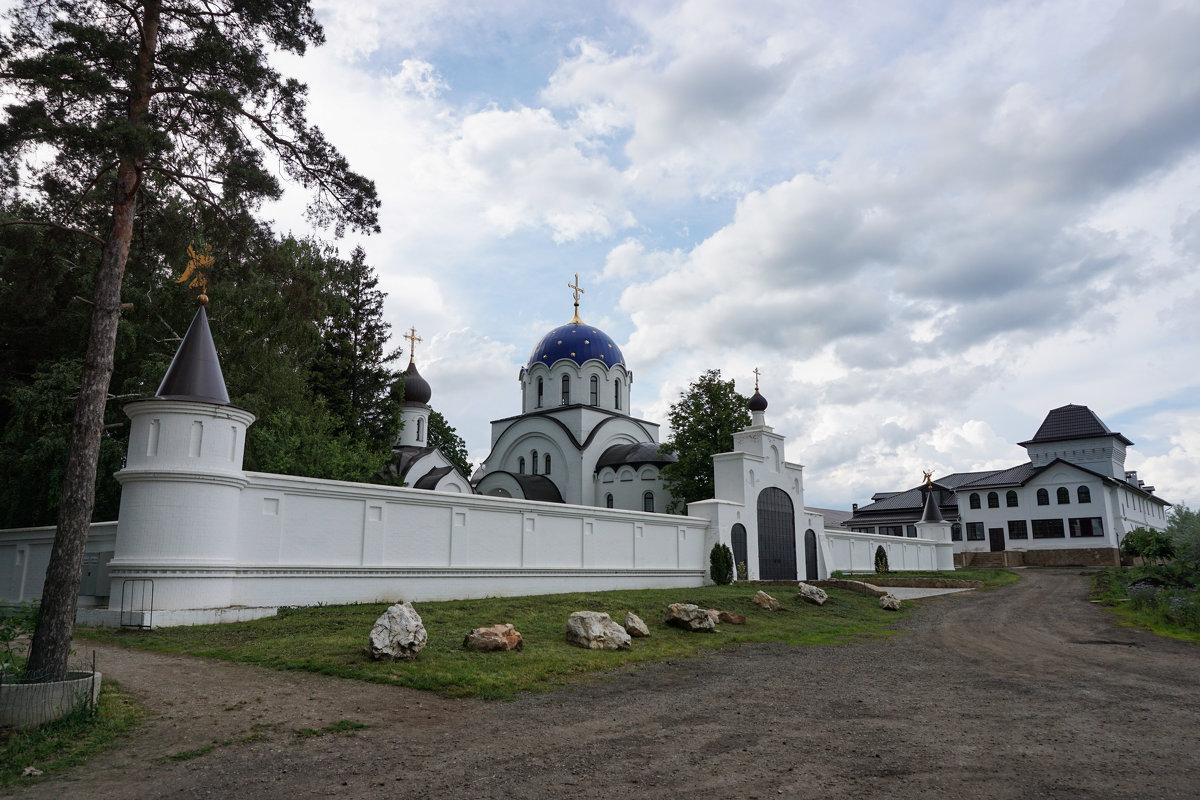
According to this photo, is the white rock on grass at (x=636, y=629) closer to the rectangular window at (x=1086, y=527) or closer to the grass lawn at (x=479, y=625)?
the grass lawn at (x=479, y=625)

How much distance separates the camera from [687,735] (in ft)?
21.5

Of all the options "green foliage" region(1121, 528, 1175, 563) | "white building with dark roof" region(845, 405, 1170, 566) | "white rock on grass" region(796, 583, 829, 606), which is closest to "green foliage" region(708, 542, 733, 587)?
"white rock on grass" region(796, 583, 829, 606)

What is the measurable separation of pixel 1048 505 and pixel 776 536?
98.4ft

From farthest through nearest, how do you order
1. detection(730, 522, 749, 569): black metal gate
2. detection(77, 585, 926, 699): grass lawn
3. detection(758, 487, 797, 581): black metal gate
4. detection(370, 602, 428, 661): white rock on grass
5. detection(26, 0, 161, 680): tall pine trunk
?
detection(758, 487, 797, 581): black metal gate < detection(730, 522, 749, 569): black metal gate < detection(370, 602, 428, 661): white rock on grass < detection(77, 585, 926, 699): grass lawn < detection(26, 0, 161, 680): tall pine trunk

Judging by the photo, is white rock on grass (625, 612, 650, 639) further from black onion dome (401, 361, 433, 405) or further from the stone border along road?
black onion dome (401, 361, 433, 405)

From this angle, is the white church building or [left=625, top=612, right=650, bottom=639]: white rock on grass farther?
the white church building

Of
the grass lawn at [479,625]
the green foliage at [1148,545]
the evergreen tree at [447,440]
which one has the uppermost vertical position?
the evergreen tree at [447,440]

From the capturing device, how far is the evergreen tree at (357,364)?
29109mm

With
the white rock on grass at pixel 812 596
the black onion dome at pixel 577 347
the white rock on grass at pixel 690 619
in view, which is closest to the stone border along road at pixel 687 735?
the white rock on grass at pixel 690 619

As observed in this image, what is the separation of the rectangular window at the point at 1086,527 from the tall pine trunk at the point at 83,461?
51.5 meters

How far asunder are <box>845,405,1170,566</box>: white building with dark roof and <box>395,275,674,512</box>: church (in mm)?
17695

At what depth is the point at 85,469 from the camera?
7668 mm

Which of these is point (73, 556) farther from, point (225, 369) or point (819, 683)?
point (225, 369)

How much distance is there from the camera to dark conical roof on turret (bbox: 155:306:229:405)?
13398 millimetres
